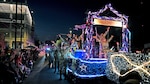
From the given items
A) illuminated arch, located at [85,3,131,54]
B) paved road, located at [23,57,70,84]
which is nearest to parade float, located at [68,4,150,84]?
illuminated arch, located at [85,3,131,54]

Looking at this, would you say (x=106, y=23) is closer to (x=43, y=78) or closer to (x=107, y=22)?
(x=107, y=22)

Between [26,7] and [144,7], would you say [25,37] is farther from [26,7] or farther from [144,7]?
[144,7]

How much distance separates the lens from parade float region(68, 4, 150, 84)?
8.01 metres

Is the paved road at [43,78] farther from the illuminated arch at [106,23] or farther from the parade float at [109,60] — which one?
the illuminated arch at [106,23]

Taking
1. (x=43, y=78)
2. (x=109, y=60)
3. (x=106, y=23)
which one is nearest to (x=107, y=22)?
(x=106, y=23)

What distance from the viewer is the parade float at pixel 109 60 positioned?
26.3 feet

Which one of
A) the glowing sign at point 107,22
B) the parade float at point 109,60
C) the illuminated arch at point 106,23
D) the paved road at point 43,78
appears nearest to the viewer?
the parade float at point 109,60

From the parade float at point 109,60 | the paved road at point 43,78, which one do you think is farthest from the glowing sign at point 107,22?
the paved road at point 43,78

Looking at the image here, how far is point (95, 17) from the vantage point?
15211 millimetres

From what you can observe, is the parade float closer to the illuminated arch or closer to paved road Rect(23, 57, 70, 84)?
the illuminated arch

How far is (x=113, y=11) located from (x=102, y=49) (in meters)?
2.49

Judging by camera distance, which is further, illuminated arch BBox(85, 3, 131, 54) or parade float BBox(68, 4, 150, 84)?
illuminated arch BBox(85, 3, 131, 54)

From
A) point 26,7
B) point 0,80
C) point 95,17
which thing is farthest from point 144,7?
point 26,7

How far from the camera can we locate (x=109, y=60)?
10281mm
